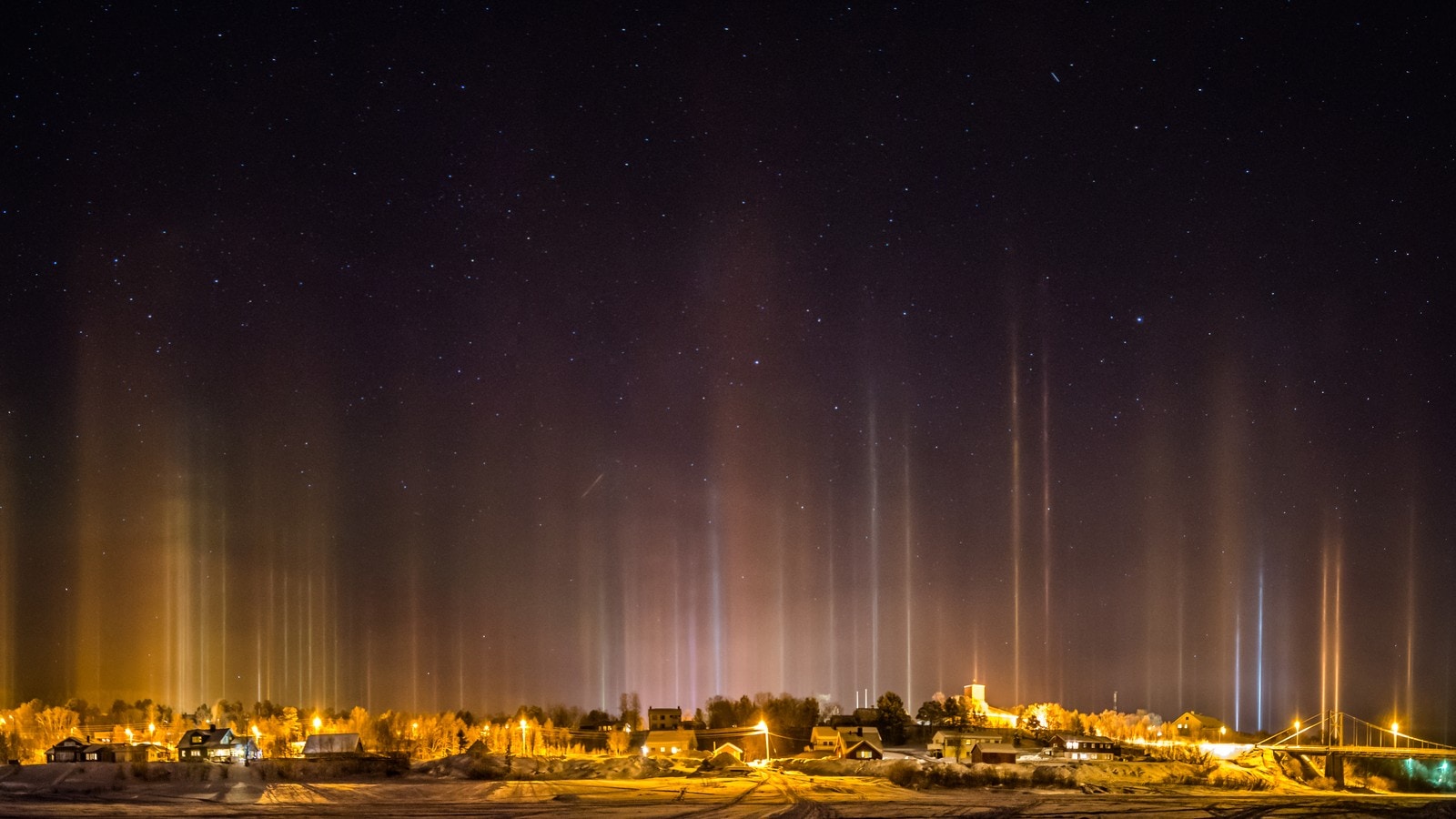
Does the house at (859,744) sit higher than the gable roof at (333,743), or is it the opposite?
the gable roof at (333,743)

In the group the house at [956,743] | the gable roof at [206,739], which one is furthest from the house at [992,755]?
the gable roof at [206,739]

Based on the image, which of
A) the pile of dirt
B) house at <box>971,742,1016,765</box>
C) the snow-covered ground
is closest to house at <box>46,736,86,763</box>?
the snow-covered ground

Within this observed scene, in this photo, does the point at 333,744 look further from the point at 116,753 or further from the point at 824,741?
the point at 824,741

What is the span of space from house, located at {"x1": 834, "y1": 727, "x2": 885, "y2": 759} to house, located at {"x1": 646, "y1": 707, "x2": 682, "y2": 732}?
50.9 feet

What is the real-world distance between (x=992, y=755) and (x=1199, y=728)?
3792 centimetres

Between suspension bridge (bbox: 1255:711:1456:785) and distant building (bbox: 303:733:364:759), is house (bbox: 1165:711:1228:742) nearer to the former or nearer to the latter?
suspension bridge (bbox: 1255:711:1456:785)

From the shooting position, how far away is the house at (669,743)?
170ft

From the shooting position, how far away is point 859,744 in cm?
4966

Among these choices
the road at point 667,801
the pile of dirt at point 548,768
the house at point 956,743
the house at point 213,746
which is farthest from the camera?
the house at point 956,743

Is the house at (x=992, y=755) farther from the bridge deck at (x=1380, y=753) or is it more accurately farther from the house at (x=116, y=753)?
the house at (x=116, y=753)

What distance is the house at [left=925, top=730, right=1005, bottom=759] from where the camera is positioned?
2047 inches

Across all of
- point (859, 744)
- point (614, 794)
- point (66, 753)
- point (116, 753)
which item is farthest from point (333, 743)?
point (859, 744)

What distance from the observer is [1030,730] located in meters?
67.9

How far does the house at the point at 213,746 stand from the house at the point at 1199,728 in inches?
2242
